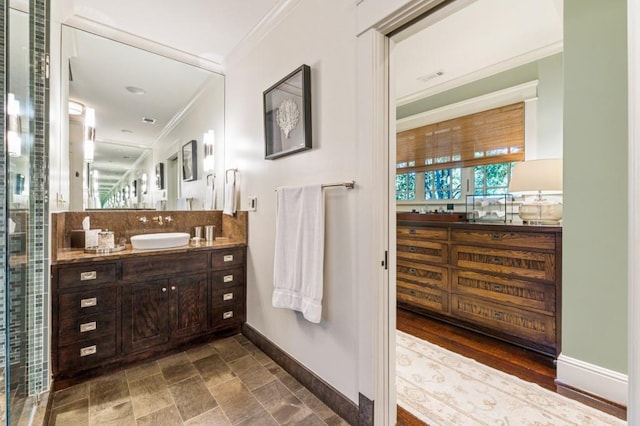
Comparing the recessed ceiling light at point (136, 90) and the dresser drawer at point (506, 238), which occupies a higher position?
the recessed ceiling light at point (136, 90)

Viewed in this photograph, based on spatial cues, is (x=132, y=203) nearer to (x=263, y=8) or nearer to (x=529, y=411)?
(x=263, y=8)

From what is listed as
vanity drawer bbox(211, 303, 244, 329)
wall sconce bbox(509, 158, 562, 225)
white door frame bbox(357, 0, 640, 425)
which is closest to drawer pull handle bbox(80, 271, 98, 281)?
vanity drawer bbox(211, 303, 244, 329)

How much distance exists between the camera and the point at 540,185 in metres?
2.24

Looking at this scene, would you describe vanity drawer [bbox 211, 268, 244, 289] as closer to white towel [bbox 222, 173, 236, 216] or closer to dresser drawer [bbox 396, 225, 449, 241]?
Answer: white towel [bbox 222, 173, 236, 216]

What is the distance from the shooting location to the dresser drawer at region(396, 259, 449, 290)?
276cm

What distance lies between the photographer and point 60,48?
2135 mm

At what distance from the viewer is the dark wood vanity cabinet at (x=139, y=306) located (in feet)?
6.03

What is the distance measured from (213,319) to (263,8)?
8.22ft

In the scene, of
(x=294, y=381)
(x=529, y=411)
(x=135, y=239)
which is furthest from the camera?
(x=135, y=239)

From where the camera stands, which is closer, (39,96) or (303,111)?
(39,96)

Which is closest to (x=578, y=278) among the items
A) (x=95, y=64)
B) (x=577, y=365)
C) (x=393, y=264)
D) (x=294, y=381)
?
(x=577, y=365)

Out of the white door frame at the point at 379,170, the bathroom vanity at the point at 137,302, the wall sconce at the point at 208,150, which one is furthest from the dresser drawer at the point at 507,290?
the wall sconce at the point at 208,150

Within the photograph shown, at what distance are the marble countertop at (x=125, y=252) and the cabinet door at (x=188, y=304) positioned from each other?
0.76ft

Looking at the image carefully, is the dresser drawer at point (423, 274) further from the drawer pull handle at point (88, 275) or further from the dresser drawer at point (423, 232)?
the drawer pull handle at point (88, 275)
